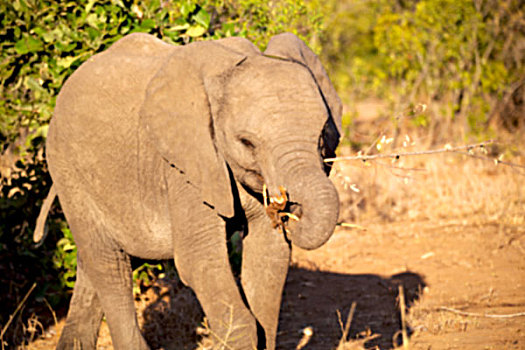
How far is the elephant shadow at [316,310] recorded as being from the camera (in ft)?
18.1

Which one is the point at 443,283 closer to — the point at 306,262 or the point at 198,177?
the point at 306,262

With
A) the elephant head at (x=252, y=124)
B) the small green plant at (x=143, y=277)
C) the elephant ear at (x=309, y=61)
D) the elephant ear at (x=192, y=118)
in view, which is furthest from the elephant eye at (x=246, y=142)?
the small green plant at (x=143, y=277)

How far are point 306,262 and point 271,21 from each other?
2.60m

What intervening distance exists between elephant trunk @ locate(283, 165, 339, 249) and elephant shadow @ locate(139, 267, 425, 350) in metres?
2.18

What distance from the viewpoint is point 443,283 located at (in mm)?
6711

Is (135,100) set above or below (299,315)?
above

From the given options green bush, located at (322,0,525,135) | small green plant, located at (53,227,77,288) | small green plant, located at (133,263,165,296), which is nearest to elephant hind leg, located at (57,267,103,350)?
small green plant, located at (53,227,77,288)

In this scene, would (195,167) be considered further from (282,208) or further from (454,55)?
(454,55)

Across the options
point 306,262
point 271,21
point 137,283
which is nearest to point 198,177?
point 137,283

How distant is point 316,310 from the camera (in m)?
6.21

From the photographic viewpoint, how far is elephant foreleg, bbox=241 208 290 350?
4035mm

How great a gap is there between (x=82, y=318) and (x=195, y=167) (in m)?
1.74

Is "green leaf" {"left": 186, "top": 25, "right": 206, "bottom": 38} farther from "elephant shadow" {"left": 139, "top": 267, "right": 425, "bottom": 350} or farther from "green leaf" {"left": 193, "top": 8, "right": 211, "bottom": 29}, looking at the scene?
"elephant shadow" {"left": 139, "top": 267, "right": 425, "bottom": 350}

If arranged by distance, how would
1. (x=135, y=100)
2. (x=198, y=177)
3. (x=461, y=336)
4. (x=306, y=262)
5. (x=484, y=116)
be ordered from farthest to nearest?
(x=484, y=116), (x=306, y=262), (x=461, y=336), (x=135, y=100), (x=198, y=177)
